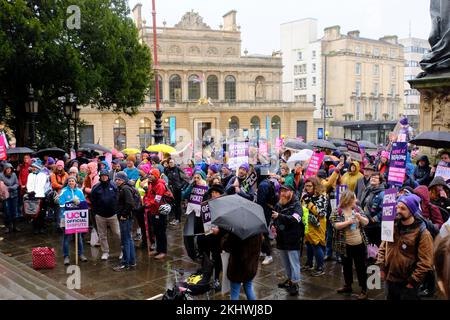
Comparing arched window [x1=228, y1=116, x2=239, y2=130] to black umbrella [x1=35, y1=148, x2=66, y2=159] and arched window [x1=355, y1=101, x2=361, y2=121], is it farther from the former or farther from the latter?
black umbrella [x1=35, y1=148, x2=66, y2=159]

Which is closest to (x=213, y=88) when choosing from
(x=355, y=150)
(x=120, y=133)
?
(x=120, y=133)

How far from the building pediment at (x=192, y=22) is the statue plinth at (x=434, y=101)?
61.1m

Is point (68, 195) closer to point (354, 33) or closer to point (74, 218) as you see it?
point (74, 218)

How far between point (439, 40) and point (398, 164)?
544 cm

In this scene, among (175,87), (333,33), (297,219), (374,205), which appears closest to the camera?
(297,219)

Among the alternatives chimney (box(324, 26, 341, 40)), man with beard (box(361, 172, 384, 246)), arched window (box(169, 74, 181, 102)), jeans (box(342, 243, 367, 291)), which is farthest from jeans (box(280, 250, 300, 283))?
chimney (box(324, 26, 341, 40))

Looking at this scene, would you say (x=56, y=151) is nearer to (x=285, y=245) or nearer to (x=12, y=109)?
(x=12, y=109)

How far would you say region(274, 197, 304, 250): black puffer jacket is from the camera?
7305 millimetres

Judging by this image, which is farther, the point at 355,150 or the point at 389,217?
the point at 355,150

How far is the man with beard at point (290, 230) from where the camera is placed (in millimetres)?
7312

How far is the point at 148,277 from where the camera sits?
27.4 ft

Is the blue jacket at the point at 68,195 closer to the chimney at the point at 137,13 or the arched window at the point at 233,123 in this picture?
the arched window at the point at 233,123

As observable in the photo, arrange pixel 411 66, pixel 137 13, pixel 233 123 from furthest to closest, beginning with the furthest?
pixel 411 66 → pixel 137 13 → pixel 233 123

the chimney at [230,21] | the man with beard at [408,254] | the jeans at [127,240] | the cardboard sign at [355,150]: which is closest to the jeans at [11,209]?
the jeans at [127,240]
